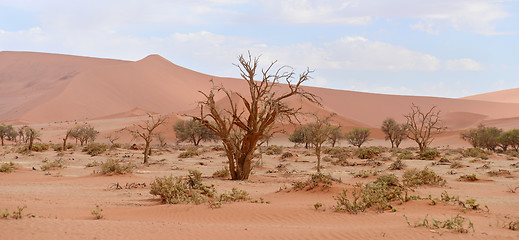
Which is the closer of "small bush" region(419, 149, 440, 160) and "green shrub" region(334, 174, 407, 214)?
"green shrub" region(334, 174, 407, 214)

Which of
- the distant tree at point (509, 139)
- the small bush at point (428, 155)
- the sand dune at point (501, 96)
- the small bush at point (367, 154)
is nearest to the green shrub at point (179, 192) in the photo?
the small bush at point (367, 154)

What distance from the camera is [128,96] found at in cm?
10681

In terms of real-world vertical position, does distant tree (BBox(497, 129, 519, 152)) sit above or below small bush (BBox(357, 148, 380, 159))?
above

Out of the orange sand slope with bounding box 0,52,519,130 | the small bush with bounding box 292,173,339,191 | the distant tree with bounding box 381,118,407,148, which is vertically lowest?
the small bush with bounding box 292,173,339,191

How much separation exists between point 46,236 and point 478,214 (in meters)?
8.16

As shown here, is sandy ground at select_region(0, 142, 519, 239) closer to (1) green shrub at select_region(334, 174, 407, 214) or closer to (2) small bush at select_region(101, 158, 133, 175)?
(1) green shrub at select_region(334, 174, 407, 214)

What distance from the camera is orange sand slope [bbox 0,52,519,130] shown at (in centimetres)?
9444

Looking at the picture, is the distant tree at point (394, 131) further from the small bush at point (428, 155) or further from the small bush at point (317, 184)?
the small bush at point (317, 184)

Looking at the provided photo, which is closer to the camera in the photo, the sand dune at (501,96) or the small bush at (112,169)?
the small bush at (112,169)

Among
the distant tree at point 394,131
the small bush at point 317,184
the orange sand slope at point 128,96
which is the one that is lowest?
the small bush at point 317,184

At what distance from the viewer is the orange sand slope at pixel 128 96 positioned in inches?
3718

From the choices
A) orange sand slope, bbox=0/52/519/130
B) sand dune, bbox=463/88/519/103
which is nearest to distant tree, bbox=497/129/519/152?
orange sand slope, bbox=0/52/519/130

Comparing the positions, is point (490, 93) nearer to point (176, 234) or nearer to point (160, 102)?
point (160, 102)

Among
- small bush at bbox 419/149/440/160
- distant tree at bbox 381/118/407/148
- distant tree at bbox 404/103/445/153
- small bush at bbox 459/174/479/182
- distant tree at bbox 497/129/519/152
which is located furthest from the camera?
distant tree at bbox 381/118/407/148
